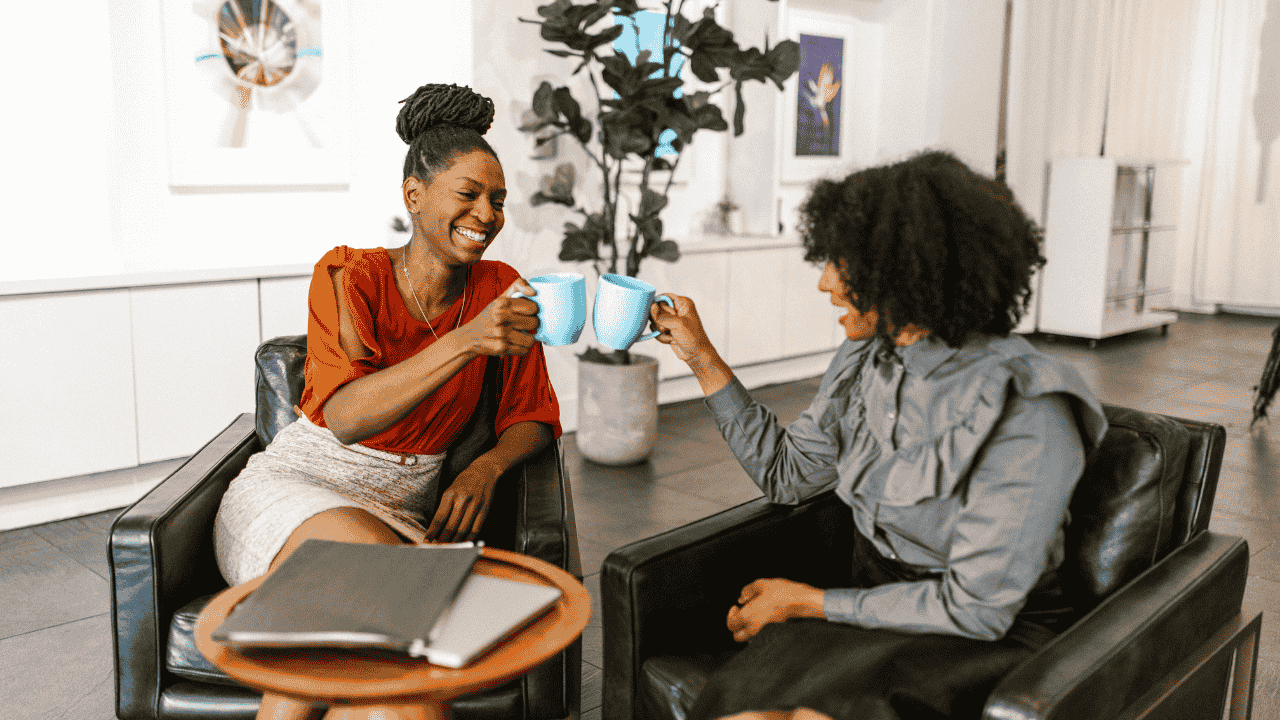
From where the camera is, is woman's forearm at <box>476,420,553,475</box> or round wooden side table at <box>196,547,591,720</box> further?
woman's forearm at <box>476,420,553,475</box>

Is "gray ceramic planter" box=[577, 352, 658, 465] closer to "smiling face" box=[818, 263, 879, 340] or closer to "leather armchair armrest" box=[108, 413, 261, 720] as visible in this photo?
"leather armchair armrest" box=[108, 413, 261, 720]

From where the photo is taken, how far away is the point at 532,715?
166cm

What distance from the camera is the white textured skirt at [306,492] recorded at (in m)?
1.60

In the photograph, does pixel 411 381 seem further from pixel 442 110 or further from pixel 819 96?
pixel 819 96

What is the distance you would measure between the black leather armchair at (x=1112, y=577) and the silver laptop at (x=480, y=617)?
0.33m

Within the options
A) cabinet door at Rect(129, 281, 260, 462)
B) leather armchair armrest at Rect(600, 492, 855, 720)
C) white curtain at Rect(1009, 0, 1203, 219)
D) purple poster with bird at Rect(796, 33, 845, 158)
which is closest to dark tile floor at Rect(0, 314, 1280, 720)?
cabinet door at Rect(129, 281, 260, 462)

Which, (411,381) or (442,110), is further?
(442,110)

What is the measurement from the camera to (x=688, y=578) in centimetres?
152

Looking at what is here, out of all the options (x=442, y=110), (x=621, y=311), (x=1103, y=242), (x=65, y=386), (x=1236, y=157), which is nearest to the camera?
(x=621, y=311)

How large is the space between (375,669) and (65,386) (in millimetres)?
2560

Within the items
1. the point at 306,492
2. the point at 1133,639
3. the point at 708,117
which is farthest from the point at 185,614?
the point at 708,117

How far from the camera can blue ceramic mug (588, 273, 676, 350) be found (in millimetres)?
1565

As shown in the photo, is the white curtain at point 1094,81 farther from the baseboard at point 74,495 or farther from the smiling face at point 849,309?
the smiling face at point 849,309

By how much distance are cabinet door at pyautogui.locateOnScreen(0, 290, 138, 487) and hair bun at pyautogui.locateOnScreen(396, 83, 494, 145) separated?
1735 mm
